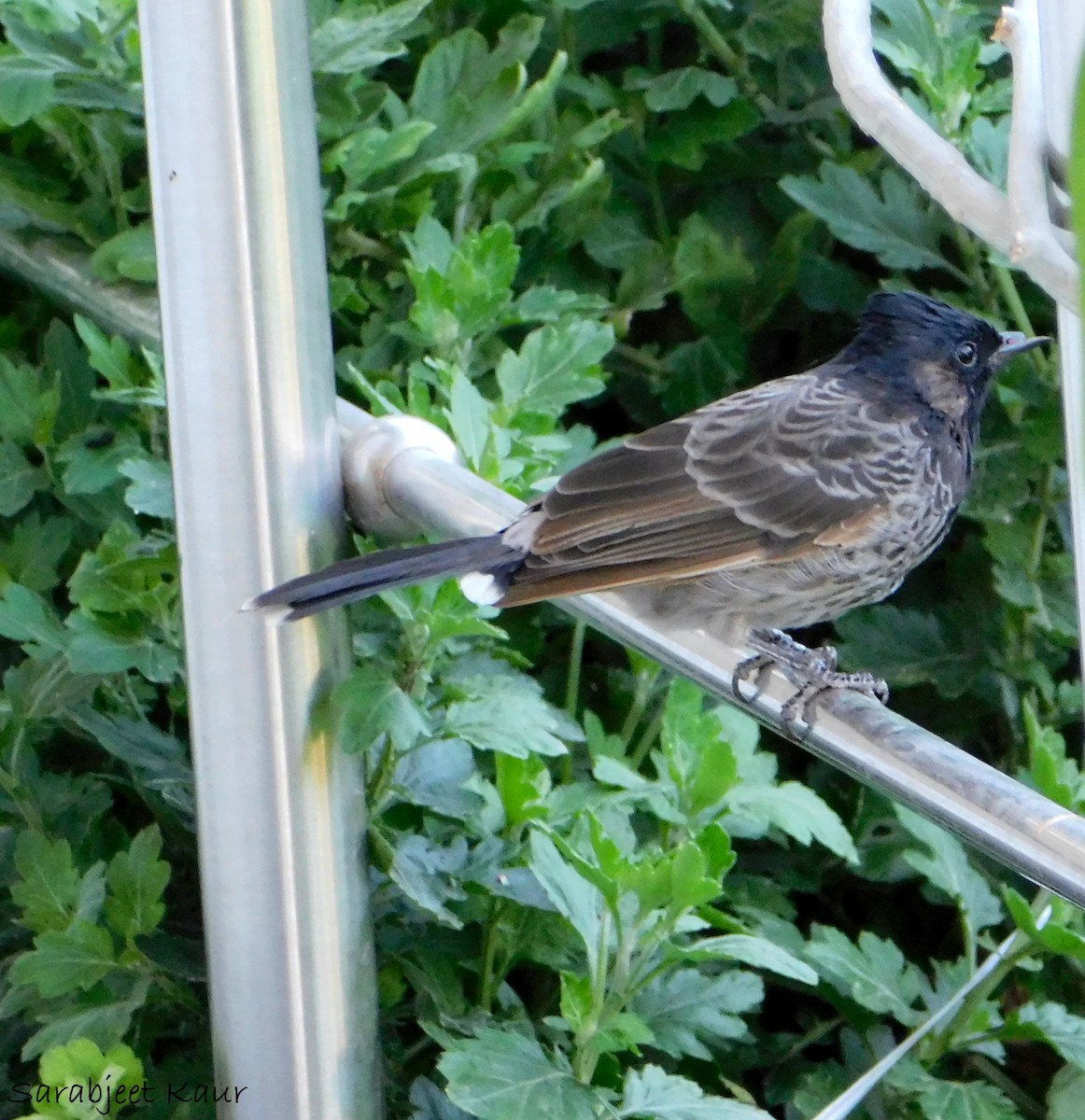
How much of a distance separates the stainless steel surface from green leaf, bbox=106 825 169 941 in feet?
1.35

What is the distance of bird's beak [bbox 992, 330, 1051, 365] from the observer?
5.90 feet

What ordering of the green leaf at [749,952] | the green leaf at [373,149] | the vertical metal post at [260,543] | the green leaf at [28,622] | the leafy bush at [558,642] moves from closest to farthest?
1. the vertical metal post at [260,543]
2. the green leaf at [749,952]
3. the leafy bush at [558,642]
4. the green leaf at [28,622]
5. the green leaf at [373,149]

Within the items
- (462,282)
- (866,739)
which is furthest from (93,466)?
(866,739)

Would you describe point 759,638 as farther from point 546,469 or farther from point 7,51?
point 7,51

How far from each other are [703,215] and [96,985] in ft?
Answer: 4.17

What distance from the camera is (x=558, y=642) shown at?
2008 mm

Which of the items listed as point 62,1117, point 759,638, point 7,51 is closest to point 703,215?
point 759,638

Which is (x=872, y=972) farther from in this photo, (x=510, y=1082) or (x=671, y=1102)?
(x=510, y=1082)

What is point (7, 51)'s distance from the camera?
170cm

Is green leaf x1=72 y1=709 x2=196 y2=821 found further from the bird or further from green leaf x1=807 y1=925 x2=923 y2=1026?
green leaf x1=807 y1=925 x2=923 y2=1026

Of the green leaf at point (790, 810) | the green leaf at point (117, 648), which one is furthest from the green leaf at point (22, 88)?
the green leaf at point (790, 810)

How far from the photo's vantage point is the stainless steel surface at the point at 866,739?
92 centimetres

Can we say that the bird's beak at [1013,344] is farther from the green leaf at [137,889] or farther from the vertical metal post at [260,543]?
the green leaf at [137,889]

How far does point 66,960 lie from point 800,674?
81cm
